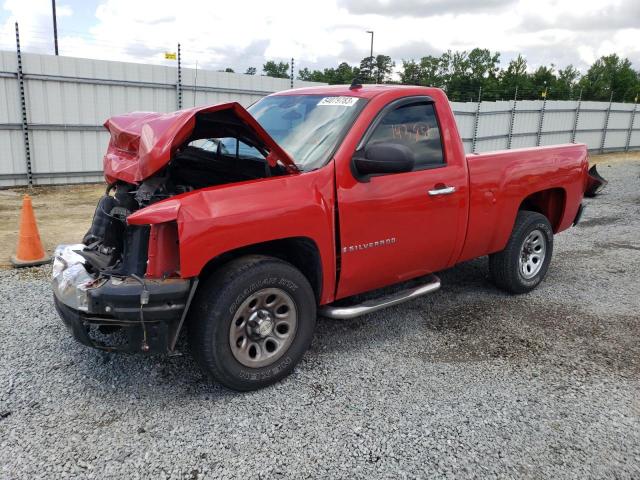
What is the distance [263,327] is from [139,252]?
2.93ft

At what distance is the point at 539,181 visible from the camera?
5078 mm

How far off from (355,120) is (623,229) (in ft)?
22.6

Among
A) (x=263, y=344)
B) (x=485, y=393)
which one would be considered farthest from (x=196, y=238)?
(x=485, y=393)

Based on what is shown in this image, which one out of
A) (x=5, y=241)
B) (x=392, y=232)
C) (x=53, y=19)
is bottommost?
(x=5, y=241)

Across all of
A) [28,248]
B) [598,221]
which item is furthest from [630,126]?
[28,248]

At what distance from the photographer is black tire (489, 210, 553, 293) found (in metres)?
5.11

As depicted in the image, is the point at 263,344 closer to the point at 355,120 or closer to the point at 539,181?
the point at 355,120

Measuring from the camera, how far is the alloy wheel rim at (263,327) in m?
3.28

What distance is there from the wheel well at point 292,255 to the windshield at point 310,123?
20.8 inches

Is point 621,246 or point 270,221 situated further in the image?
point 621,246

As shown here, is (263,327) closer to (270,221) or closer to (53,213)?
(270,221)

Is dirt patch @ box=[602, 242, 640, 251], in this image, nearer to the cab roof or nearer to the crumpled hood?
the cab roof

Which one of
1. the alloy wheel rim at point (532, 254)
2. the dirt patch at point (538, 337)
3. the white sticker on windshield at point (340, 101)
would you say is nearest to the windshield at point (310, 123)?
the white sticker on windshield at point (340, 101)

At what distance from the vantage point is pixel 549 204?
5.65 metres
